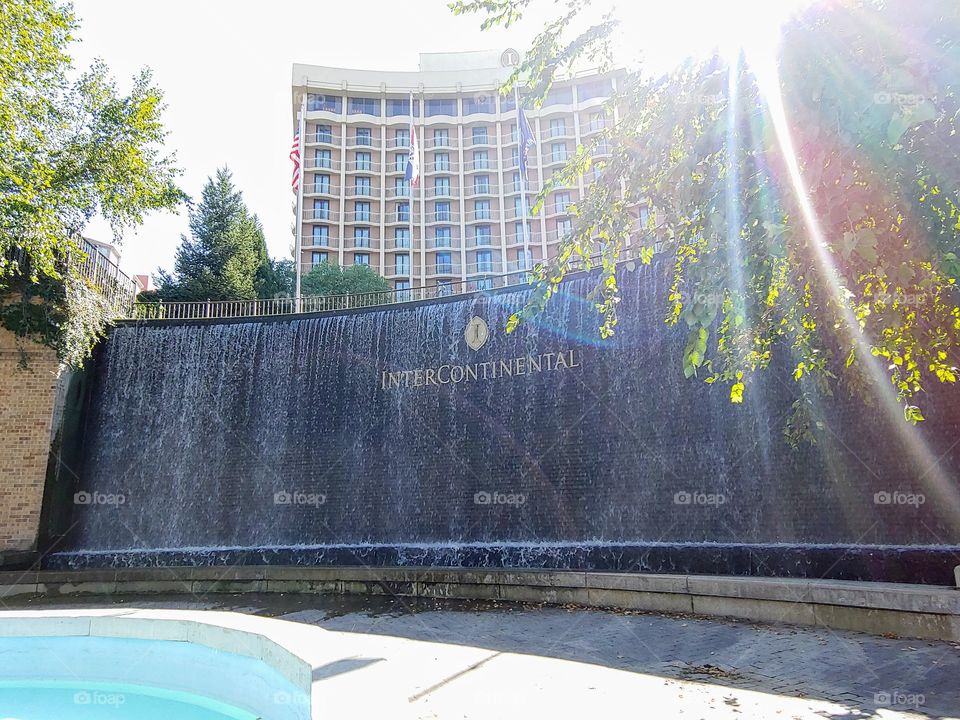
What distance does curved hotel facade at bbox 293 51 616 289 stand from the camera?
1905 inches

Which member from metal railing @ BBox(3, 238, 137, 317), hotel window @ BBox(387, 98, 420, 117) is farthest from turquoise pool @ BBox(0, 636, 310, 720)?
hotel window @ BBox(387, 98, 420, 117)

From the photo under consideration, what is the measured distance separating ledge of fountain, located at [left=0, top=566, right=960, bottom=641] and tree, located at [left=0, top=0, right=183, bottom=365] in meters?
6.01

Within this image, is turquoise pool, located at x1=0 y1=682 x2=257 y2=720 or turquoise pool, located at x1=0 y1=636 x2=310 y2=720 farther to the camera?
turquoise pool, located at x1=0 y1=682 x2=257 y2=720

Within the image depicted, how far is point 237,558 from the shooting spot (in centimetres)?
1396

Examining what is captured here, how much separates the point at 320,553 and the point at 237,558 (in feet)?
6.06

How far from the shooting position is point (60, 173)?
45.1 ft

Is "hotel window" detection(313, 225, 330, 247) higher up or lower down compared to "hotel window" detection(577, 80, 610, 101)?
lower down

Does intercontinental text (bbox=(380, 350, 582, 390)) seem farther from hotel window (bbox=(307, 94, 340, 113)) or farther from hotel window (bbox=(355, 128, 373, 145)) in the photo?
hotel window (bbox=(307, 94, 340, 113))

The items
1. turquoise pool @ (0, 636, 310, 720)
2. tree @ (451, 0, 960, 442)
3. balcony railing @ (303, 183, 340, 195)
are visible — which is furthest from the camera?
balcony railing @ (303, 183, 340, 195)

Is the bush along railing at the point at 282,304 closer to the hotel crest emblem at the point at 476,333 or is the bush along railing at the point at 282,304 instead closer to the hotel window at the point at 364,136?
the hotel crest emblem at the point at 476,333

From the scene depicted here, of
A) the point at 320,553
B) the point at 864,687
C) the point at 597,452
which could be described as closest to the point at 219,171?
the point at 320,553

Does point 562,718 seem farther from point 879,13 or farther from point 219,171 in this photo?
point 219,171

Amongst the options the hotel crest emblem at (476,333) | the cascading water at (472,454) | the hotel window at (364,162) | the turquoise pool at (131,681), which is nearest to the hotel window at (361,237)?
the hotel window at (364,162)

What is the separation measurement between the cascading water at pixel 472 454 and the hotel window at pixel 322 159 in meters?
35.7
